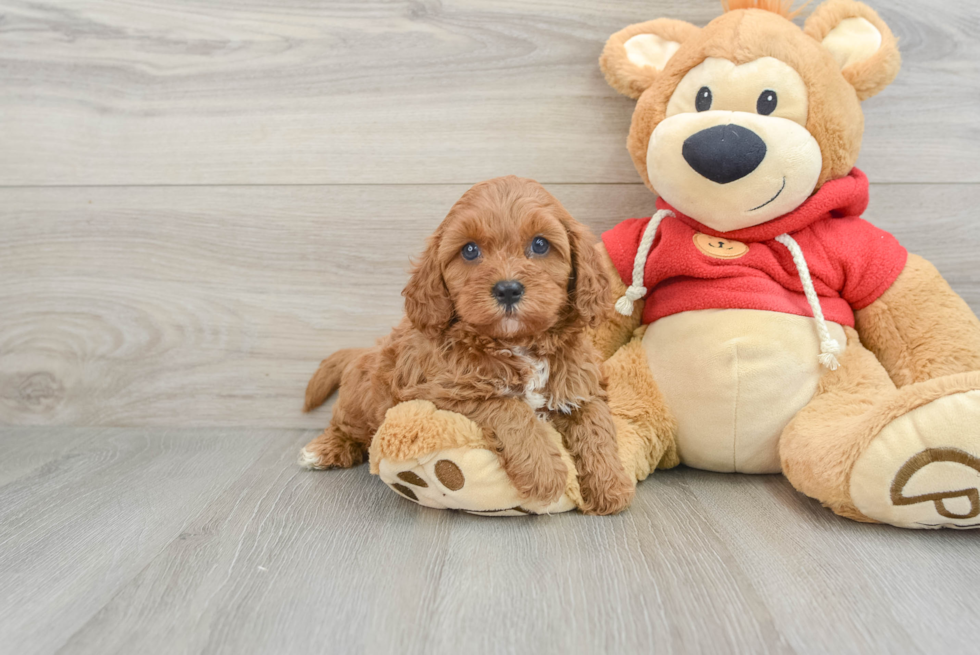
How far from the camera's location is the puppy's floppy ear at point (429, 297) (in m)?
1.19

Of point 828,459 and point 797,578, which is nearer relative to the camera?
point 797,578

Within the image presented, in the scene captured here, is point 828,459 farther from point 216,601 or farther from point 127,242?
point 127,242

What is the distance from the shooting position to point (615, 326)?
1505 millimetres

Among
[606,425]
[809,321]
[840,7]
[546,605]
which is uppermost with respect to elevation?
[840,7]

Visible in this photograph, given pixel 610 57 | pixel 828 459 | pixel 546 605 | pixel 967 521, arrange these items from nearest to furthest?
pixel 546 605, pixel 967 521, pixel 828 459, pixel 610 57

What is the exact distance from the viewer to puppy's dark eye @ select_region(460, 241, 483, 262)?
1.16 metres

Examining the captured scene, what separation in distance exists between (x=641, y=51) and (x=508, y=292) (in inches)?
30.0

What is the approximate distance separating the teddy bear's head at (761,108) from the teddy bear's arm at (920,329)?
0.28m

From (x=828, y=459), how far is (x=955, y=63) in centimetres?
110

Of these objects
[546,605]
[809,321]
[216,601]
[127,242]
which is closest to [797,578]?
[546,605]

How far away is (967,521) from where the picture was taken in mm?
1064

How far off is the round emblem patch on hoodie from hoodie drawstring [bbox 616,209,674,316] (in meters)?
0.09

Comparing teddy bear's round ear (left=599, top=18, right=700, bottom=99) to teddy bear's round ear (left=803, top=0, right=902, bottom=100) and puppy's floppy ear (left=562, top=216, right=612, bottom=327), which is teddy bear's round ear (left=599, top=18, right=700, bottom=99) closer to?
teddy bear's round ear (left=803, top=0, right=902, bottom=100)

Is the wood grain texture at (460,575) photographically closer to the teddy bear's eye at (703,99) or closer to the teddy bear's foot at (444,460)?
the teddy bear's foot at (444,460)
